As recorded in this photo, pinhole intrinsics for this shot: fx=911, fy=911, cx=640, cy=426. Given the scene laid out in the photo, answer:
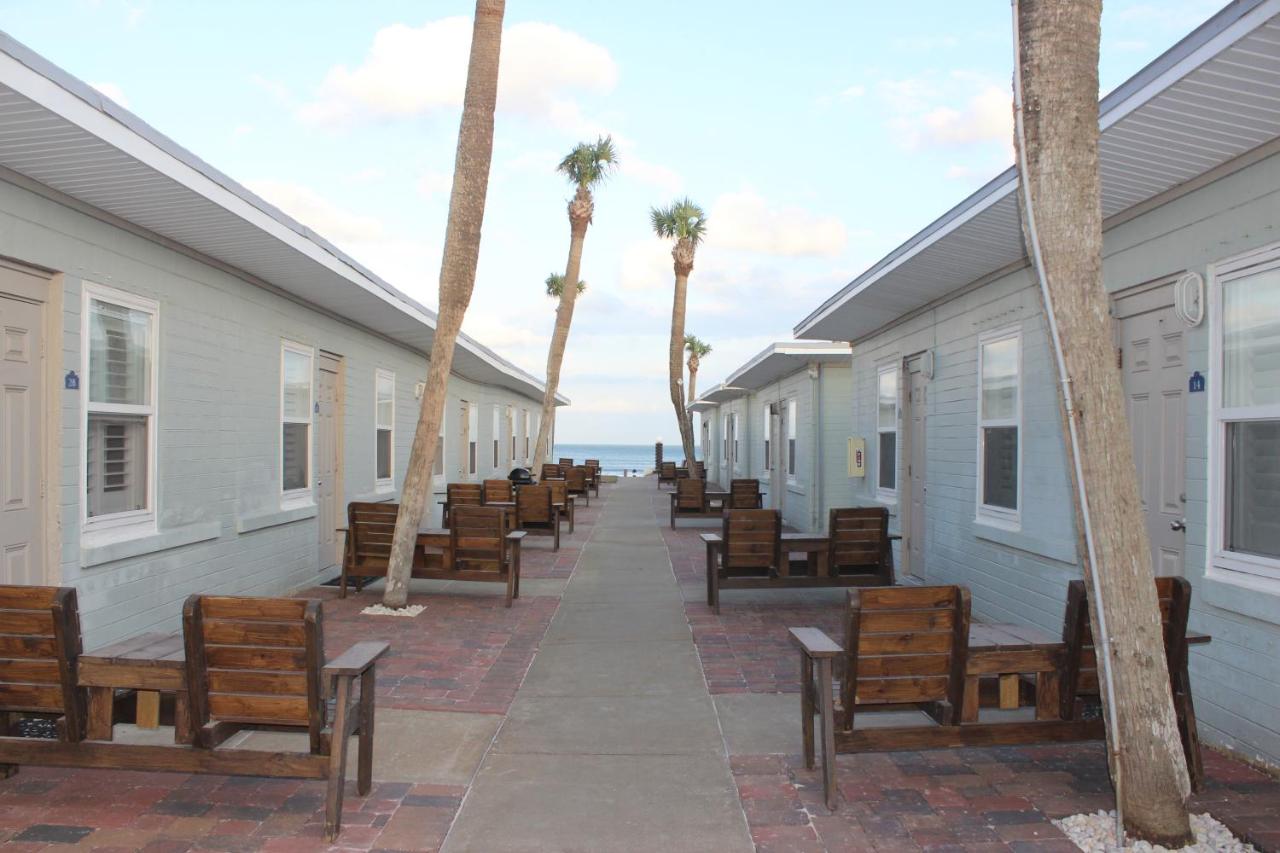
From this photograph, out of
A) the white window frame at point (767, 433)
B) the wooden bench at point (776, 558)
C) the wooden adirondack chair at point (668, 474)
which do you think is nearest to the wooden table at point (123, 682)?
the wooden bench at point (776, 558)

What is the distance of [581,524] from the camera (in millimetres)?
16953

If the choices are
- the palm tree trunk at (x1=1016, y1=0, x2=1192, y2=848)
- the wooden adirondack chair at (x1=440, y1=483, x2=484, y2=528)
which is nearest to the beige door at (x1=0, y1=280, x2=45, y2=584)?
the palm tree trunk at (x1=1016, y1=0, x2=1192, y2=848)

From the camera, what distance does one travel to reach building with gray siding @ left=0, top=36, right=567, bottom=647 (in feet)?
16.6

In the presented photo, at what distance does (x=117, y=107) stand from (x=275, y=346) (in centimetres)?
437

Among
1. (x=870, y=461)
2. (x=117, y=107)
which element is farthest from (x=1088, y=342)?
(x=870, y=461)

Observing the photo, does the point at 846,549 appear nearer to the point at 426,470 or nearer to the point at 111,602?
the point at 426,470

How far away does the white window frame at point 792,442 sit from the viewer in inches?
632

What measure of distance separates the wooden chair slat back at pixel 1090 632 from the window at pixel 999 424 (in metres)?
3.29

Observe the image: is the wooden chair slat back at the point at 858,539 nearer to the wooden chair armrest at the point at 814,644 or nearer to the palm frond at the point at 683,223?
the wooden chair armrest at the point at 814,644

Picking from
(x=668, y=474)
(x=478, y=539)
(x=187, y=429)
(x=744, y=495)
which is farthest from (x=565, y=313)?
(x=187, y=429)

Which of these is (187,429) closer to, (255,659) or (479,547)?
(479,547)

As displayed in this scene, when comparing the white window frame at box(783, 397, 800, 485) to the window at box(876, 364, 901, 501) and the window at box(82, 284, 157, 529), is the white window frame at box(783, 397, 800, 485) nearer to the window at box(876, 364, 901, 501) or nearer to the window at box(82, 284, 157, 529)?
the window at box(876, 364, 901, 501)

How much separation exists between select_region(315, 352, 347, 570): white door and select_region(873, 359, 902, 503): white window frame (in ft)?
21.3

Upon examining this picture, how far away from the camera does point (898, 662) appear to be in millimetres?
3947
